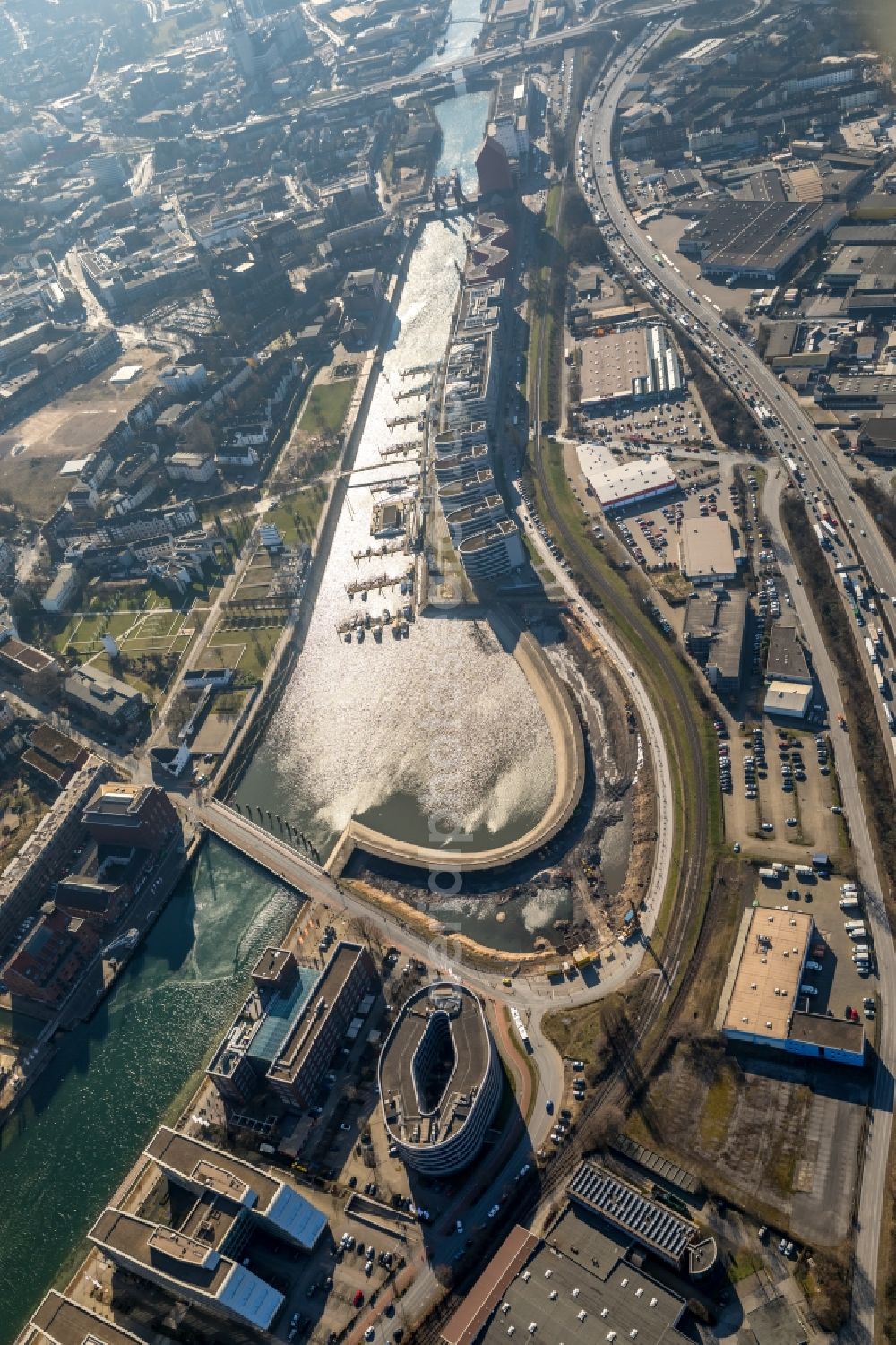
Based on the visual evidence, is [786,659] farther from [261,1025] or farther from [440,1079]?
[261,1025]

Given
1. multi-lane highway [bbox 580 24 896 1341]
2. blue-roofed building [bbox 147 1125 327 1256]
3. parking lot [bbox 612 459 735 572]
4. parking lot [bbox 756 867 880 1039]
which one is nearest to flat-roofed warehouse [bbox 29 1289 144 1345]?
blue-roofed building [bbox 147 1125 327 1256]

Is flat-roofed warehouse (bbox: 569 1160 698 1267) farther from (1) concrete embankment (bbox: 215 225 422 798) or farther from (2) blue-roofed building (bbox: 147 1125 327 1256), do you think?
(1) concrete embankment (bbox: 215 225 422 798)

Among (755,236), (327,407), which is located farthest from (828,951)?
(755,236)

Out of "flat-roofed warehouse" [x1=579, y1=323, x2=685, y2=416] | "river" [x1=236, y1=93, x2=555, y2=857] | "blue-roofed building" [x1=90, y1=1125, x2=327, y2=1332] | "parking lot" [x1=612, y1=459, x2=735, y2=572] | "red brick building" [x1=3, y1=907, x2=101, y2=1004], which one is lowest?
"blue-roofed building" [x1=90, y1=1125, x2=327, y2=1332]

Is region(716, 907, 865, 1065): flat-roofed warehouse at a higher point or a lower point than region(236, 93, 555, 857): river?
lower

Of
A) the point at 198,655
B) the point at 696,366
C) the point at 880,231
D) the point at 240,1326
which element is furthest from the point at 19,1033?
the point at 880,231

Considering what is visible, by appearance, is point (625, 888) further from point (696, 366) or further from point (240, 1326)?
point (696, 366)

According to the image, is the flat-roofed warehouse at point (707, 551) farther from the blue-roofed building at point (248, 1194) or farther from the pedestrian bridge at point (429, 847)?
the blue-roofed building at point (248, 1194)
